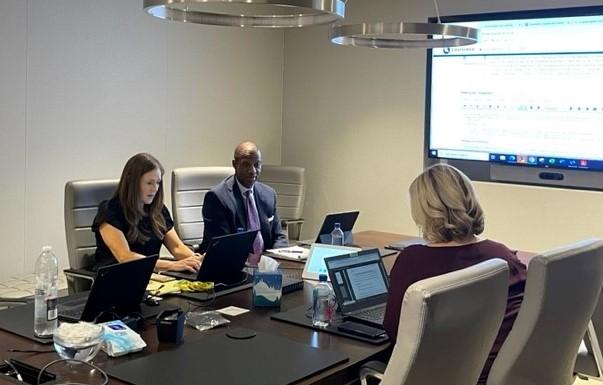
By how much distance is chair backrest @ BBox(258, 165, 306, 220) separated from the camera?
206 inches

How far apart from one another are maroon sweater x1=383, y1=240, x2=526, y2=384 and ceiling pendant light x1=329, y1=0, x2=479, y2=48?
1109mm

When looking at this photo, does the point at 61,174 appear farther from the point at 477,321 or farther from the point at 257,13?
the point at 477,321

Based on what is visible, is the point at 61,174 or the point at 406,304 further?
the point at 61,174

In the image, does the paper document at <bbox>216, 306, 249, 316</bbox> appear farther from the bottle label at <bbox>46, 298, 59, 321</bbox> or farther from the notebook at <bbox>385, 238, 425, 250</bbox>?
the notebook at <bbox>385, 238, 425, 250</bbox>

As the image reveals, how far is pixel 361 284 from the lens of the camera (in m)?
2.70

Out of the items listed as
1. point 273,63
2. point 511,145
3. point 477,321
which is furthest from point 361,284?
point 273,63

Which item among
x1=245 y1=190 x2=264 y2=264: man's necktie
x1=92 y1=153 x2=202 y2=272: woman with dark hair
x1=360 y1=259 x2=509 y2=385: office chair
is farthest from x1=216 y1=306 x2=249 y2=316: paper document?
x1=245 y1=190 x2=264 y2=264: man's necktie

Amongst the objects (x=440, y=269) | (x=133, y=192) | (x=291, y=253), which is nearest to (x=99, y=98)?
(x=133, y=192)

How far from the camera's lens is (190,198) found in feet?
14.6

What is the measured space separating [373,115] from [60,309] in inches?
143

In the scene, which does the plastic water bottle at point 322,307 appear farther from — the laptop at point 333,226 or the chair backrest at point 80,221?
the chair backrest at point 80,221

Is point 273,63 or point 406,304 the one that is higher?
point 273,63

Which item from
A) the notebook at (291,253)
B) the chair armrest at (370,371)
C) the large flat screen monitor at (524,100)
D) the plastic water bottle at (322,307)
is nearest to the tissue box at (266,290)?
the plastic water bottle at (322,307)

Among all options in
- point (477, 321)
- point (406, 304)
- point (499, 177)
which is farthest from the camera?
point (499, 177)
